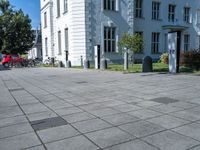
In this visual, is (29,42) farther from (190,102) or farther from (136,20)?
(190,102)

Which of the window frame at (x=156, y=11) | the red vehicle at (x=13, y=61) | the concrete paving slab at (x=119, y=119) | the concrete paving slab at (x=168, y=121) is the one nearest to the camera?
the concrete paving slab at (x=168, y=121)

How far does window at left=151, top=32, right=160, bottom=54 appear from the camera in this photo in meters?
27.9

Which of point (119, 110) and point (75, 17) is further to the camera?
point (75, 17)

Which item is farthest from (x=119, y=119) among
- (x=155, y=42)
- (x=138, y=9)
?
(x=155, y=42)

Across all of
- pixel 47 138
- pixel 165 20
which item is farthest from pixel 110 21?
pixel 47 138

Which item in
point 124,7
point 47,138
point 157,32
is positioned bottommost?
point 47,138

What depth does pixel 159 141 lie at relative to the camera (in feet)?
12.0

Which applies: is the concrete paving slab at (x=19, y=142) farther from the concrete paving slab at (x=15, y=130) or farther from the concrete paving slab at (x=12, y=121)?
the concrete paving slab at (x=12, y=121)

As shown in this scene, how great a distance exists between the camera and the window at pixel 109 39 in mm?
23641

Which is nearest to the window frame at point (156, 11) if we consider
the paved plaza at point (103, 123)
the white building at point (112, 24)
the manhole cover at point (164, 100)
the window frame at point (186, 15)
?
the white building at point (112, 24)

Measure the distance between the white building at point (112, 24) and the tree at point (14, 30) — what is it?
12646mm

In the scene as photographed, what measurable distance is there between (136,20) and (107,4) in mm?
4574

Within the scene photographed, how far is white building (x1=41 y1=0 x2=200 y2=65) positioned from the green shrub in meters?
8.99

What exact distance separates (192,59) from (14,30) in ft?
122
